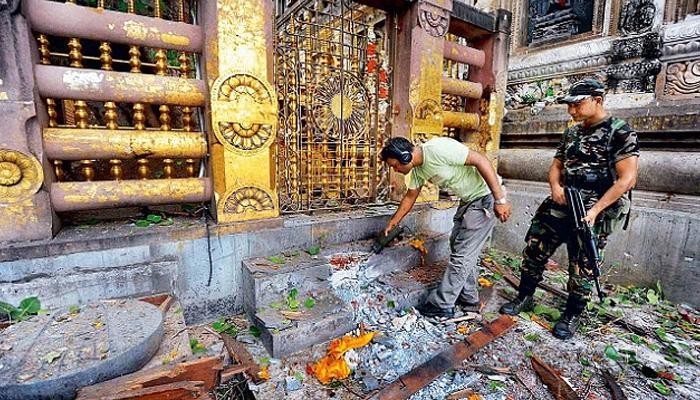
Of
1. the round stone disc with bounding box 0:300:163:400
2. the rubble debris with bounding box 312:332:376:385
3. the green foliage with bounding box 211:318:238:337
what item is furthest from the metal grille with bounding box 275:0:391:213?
the round stone disc with bounding box 0:300:163:400

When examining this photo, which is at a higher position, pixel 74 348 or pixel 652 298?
pixel 74 348

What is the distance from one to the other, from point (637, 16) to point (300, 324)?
21.5 ft

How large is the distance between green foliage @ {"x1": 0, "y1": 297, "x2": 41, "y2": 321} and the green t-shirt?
3.22 meters

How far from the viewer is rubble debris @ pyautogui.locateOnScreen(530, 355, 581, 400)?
234cm

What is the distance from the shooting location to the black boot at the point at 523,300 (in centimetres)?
350

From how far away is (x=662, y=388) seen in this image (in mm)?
2455

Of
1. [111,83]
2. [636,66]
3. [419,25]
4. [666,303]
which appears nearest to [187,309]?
[111,83]

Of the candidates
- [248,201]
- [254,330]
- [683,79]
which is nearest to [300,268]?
[254,330]

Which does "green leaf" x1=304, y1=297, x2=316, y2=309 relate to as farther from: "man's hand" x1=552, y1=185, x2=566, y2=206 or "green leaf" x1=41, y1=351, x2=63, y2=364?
"man's hand" x1=552, y1=185, x2=566, y2=206

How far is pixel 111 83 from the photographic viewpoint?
2.60m

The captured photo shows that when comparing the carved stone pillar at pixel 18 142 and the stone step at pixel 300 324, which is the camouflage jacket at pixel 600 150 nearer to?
the stone step at pixel 300 324

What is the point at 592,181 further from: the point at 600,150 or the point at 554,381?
the point at 554,381

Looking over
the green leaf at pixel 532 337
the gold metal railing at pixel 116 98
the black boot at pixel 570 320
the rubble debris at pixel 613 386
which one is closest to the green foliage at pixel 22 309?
the gold metal railing at pixel 116 98

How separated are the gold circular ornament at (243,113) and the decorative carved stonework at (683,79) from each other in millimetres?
5451
